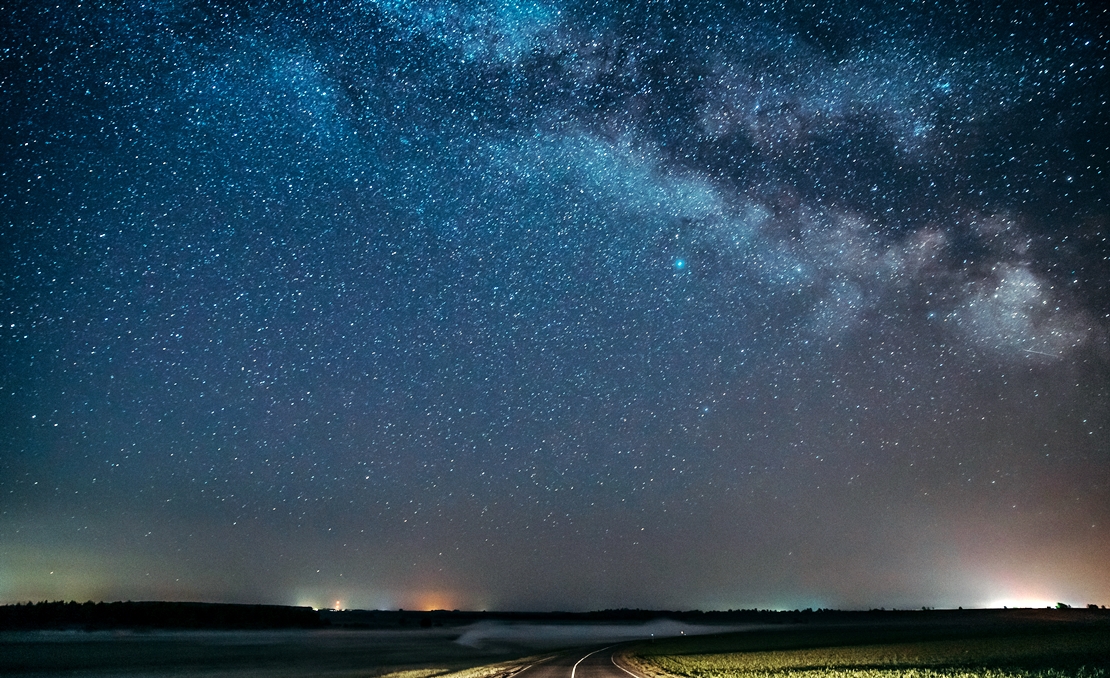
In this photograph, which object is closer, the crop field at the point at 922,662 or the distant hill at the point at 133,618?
the crop field at the point at 922,662

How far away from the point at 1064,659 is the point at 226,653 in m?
66.2

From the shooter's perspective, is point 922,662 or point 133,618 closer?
point 922,662

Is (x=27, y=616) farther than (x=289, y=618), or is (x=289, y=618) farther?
(x=289, y=618)

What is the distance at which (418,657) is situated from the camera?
57500 millimetres

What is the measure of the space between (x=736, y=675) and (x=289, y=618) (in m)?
148

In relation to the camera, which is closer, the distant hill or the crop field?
the crop field

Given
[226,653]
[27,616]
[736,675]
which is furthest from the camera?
[27,616]

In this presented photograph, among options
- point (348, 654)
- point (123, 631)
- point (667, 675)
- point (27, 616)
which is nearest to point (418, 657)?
point (348, 654)

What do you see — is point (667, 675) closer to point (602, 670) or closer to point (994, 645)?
point (602, 670)

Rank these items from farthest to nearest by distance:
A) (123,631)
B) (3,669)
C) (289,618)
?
(289,618)
(123,631)
(3,669)

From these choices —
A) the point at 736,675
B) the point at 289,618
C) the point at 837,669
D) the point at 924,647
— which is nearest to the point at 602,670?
the point at 736,675

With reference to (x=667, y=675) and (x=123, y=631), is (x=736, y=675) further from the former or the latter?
(x=123, y=631)

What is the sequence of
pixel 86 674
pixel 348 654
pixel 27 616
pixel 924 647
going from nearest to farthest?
pixel 86 674 → pixel 924 647 → pixel 348 654 → pixel 27 616

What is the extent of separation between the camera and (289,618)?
15962cm
